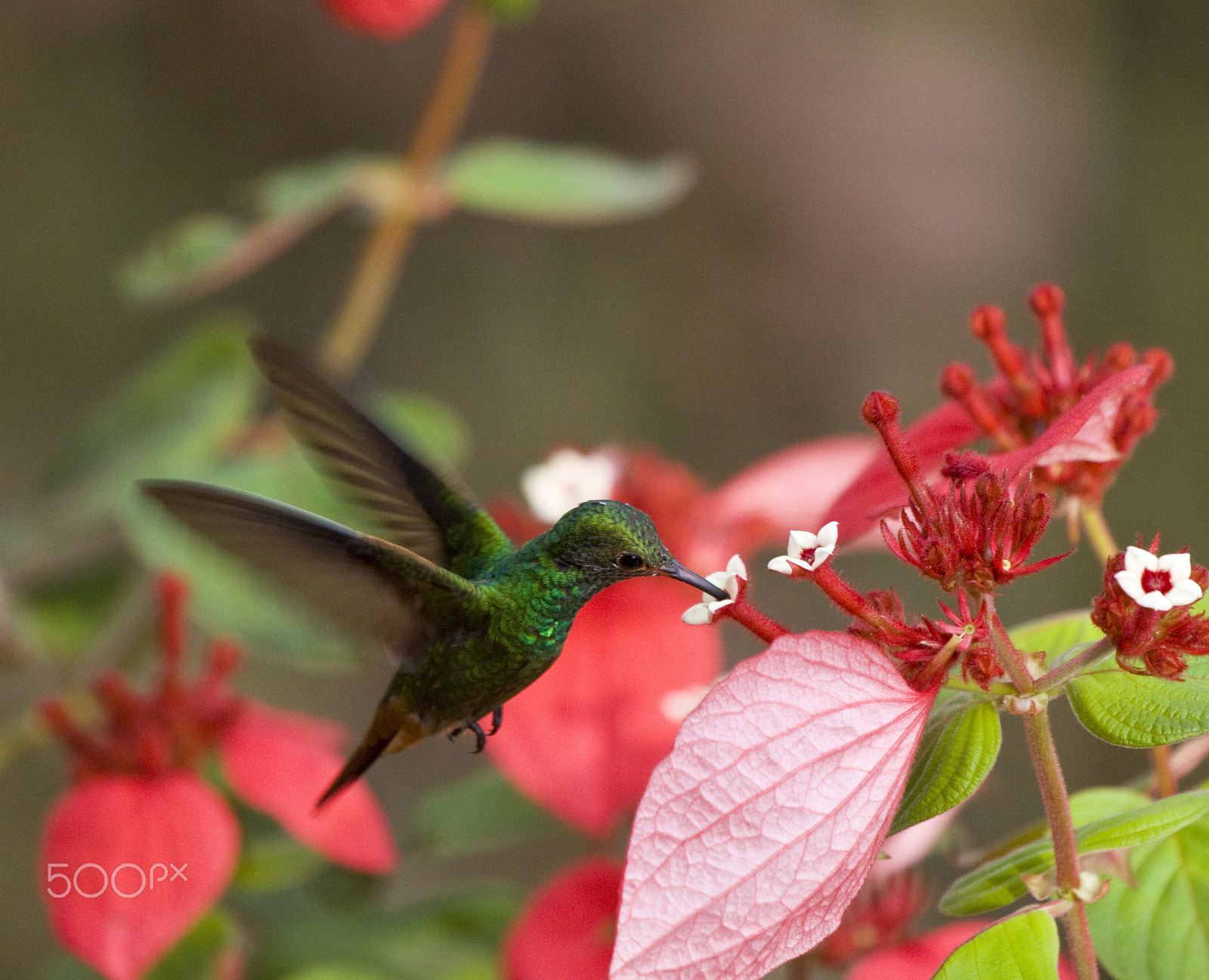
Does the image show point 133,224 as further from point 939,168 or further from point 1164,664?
point 1164,664

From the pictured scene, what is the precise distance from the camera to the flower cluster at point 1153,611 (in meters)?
0.32

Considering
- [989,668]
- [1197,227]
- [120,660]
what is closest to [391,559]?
[989,668]

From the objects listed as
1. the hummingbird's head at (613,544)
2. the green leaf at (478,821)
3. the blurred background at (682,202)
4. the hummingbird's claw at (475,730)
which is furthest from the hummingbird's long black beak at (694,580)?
the blurred background at (682,202)

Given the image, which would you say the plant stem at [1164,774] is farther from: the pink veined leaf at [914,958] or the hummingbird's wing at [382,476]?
the hummingbird's wing at [382,476]

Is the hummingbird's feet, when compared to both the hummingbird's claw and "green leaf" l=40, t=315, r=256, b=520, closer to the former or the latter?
the hummingbird's claw

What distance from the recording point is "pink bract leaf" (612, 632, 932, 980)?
31cm

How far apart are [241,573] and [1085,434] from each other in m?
0.53

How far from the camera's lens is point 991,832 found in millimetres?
1511

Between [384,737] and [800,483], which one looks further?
[800,483]

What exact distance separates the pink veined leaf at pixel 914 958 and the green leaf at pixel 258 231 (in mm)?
580

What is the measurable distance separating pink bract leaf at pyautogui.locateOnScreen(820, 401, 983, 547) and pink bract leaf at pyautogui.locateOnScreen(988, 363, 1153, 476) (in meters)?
0.04

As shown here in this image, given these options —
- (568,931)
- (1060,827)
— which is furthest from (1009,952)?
(568,931)

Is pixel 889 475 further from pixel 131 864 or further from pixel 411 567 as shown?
pixel 131 864

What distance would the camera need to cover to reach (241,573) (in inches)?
30.0
